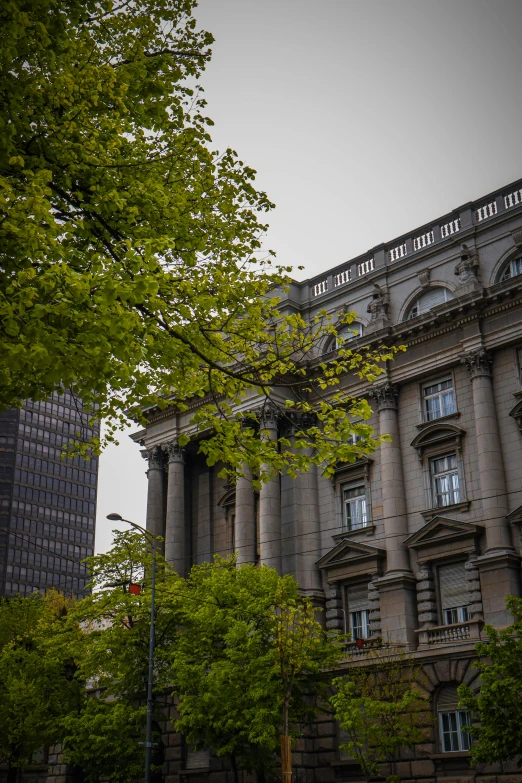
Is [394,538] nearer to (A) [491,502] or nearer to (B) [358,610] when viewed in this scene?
(B) [358,610]

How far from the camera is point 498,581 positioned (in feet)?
118

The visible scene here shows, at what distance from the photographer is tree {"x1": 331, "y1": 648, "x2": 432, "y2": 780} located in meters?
32.7

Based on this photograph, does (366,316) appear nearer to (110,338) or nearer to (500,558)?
(500,558)

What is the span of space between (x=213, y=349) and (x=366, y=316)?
30.6m

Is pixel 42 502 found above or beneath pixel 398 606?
above

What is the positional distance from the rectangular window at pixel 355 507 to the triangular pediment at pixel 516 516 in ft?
27.6

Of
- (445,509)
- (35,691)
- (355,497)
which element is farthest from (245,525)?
(35,691)

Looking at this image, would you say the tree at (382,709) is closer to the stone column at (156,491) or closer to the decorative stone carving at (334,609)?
the decorative stone carving at (334,609)

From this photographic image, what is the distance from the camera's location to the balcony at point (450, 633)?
3609 centimetres

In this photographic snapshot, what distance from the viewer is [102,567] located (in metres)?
42.8

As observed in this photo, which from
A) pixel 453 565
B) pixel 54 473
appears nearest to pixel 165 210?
pixel 453 565

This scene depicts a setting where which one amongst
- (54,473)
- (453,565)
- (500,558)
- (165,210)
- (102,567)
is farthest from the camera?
(54,473)

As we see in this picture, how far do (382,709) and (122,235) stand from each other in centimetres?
2340

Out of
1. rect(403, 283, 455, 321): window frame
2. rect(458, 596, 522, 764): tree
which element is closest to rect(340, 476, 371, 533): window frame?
rect(403, 283, 455, 321): window frame
